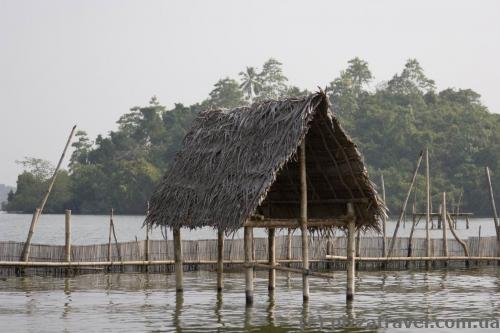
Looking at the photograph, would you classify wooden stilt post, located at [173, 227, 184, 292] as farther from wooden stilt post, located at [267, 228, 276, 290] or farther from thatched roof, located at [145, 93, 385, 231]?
wooden stilt post, located at [267, 228, 276, 290]

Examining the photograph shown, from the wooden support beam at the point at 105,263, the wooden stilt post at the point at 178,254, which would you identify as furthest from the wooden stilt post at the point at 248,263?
the wooden support beam at the point at 105,263

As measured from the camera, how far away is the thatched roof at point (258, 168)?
58.1 feet

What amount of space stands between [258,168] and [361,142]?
6784 centimetres

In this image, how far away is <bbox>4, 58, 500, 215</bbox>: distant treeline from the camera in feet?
265

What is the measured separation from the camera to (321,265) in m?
28.8

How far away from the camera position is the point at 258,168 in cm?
1792

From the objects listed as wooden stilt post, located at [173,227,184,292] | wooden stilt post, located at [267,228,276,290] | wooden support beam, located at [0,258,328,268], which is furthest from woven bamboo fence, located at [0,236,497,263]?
wooden stilt post, located at [173,227,184,292]

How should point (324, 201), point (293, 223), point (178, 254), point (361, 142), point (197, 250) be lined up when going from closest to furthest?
point (293, 223) < point (324, 201) < point (178, 254) < point (197, 250) < point (361, 142)

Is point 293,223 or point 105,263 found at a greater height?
point 293,223

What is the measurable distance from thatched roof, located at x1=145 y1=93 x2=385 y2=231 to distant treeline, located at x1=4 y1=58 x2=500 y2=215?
5781cm

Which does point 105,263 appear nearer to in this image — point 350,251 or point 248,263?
point 248,263

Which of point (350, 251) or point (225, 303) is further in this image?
point (225, 303)

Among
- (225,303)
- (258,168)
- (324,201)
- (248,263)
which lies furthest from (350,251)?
(225,303)

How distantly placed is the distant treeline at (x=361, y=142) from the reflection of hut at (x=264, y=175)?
5776cm
